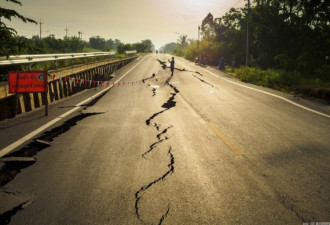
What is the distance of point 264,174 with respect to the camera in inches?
156

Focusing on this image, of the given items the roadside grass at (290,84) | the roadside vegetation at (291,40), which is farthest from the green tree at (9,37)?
the roadside vegetation at (291,40)

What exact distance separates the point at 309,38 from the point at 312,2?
404 cm

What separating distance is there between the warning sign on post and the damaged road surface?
0.84 meters

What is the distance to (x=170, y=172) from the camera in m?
4.04

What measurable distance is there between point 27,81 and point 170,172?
553 centimetres

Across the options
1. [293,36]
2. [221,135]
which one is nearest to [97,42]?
[293,36]

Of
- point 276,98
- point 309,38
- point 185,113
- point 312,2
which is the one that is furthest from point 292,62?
point 185,113

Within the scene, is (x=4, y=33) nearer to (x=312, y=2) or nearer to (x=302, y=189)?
(x=302, y=189)

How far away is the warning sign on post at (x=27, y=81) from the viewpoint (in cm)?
724

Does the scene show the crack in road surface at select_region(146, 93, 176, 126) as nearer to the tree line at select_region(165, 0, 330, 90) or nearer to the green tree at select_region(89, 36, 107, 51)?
the tree line at select_region(165, 0, 330, 90)

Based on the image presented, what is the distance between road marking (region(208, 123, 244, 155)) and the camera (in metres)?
4.98

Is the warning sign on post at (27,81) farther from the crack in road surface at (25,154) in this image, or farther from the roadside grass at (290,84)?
the roadside grass at (290,84)

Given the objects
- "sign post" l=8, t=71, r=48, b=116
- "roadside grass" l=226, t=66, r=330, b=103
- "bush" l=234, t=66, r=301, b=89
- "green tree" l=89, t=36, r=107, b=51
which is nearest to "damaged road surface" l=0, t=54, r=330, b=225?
"sign post" l=8, t=71, r=48, b=116

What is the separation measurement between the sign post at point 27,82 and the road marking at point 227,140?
15.3 ft
